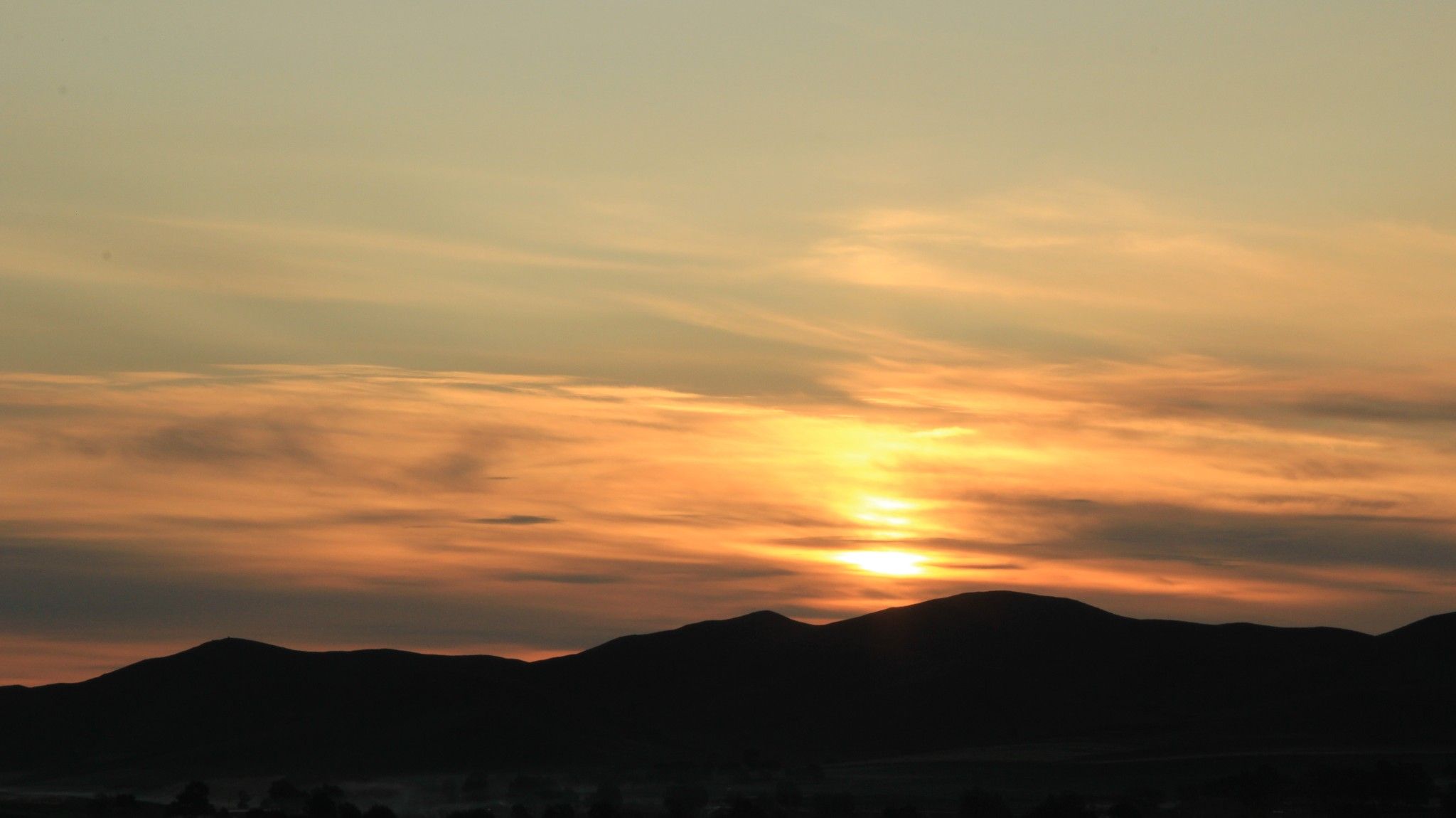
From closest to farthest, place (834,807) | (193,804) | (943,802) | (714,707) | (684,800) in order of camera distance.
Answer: (834,807) → (684,800) → (943,802) → (193,804) → (714,707)

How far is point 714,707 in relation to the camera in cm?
19125

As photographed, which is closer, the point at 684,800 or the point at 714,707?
the point at 684,800

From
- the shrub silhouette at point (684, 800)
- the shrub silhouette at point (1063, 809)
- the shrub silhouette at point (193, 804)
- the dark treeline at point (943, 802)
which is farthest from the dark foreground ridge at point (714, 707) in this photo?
the shrub silhouette at point (1063, 809)

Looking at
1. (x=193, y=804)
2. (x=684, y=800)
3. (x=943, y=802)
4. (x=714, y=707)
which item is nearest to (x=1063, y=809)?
(x=943, y=802)

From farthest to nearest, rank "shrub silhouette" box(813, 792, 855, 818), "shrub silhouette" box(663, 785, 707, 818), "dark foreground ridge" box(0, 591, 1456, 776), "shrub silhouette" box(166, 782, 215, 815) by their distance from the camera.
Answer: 1. "dark foreground ridge" box(0, 591, 1456, 776)
2. "shrub silhouette" box(166, 782, 215, 815)
3. "shrub silhouette" box(813, 792, 855, 818)
4. "shrub silhouette" box(663, 785, 707, 818)

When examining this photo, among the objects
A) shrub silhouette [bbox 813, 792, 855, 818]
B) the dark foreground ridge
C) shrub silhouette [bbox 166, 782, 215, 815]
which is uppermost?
the dark foreground ridge

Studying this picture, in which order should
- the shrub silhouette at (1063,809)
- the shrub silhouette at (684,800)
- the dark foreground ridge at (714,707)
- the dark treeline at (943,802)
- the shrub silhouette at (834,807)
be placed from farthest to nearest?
1. the dark foreground ridge at (714,707)
2. the shrub silhouette at (834,807)
3. the shrub silhouette at (684,800)
4. the dark treeline at (943,802)
5. the shrub silhouette at (1063,809)

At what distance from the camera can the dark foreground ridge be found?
154875mm

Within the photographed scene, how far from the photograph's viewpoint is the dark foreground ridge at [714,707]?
155 meters

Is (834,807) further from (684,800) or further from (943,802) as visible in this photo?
(684,800)

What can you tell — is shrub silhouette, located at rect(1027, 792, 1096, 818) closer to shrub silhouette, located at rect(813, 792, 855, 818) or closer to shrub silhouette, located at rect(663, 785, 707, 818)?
shrub silhouette, located at rect(813, 792, 855, 818)

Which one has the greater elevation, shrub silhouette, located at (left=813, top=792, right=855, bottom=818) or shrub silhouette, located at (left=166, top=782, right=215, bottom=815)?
shrub silhouette, located at (left=166, top=782, right=215, bottom=815)

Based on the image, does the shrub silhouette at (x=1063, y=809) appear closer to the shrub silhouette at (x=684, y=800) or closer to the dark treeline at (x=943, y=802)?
the dark treeline at (x=943, y=802)

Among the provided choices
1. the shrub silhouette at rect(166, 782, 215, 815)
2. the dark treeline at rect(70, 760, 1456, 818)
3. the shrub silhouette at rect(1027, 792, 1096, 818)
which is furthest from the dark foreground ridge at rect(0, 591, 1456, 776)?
the shrub silhouette at rect(1027, 792, 1096, 818)
